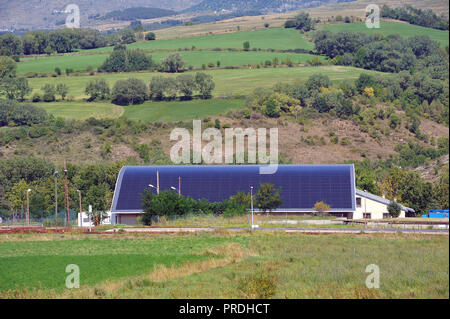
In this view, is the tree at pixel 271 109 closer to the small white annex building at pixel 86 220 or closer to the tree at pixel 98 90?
the tree at pixel 98 90

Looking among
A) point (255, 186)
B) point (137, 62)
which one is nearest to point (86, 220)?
point (255, 186)

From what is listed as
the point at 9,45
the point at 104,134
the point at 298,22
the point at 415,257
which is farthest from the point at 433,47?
the point at 415,257

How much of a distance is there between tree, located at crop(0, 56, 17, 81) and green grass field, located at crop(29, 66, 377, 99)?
460 cm

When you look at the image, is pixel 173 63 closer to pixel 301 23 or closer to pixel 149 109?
pixel 149 109

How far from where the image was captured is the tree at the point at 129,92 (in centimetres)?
12475

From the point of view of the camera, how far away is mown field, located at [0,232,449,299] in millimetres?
24031

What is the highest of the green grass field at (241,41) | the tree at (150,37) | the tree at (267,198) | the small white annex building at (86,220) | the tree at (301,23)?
the tree at (301,23)

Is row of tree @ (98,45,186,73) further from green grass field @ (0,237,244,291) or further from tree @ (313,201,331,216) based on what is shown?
green grass field @ (0,237,244,291)

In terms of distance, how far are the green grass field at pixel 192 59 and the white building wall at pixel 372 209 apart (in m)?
75.7

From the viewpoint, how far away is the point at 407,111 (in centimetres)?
12025

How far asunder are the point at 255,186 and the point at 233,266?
4024cm

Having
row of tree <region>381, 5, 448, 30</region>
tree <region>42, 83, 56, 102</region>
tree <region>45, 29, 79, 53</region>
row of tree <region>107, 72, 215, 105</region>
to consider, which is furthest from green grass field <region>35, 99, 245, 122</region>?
row of tree <region>381, 5, 448, 30</region>

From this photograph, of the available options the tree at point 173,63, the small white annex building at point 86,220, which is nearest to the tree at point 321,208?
the small white annex building at point 86,220

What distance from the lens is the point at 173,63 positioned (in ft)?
454
